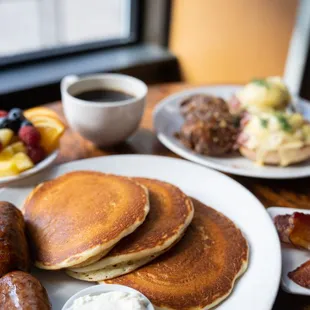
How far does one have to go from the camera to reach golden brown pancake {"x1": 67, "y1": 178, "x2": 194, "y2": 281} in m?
1.14

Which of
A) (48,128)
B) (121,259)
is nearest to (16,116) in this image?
(48,128)

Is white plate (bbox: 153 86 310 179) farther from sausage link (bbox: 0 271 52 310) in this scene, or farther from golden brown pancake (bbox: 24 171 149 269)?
sausage link (bbox: 0 271 52 310)

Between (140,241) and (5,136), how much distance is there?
69cm

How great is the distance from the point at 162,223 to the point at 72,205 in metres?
0.29

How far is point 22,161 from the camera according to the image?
1492 millimetres

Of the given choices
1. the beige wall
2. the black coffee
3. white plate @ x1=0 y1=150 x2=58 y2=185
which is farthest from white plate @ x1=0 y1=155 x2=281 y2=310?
the beige wall

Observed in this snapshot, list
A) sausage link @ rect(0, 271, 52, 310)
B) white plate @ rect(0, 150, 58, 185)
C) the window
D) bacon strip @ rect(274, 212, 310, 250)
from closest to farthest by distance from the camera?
sausage link @ rect(0, 271, 52, 310), bacon strip @ rect(274, 212, 310, 250), white plate @ rect(0, 150, 58, 185), the window

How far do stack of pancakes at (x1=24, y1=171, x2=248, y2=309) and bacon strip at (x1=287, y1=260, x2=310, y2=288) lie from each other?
0.13 m

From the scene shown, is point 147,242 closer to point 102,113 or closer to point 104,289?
point 104,289

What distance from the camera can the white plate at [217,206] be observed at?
3.56 feet

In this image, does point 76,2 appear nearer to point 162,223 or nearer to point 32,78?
point 32,78

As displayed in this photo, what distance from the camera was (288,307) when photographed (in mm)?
1103

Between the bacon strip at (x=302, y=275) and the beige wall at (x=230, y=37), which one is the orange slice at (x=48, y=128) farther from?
the beige wall at (x=230, y=37)

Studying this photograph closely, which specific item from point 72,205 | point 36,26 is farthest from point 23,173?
point 36,26
